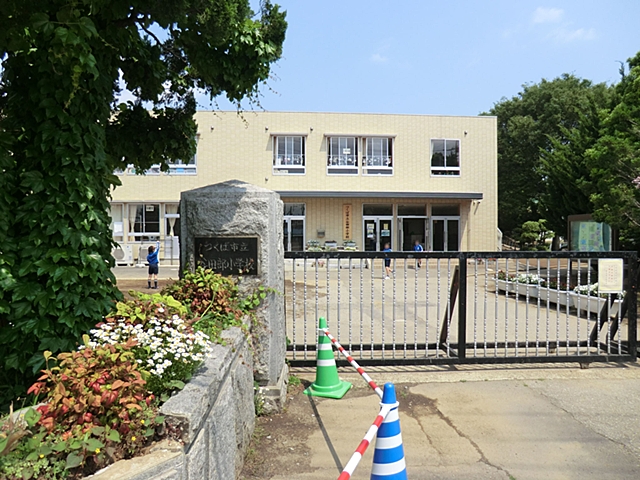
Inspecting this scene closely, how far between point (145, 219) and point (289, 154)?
382 inches

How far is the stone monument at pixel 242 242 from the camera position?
15.4 ft

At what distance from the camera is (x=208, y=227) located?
4.74 meters

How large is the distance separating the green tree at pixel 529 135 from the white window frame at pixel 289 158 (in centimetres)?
2090

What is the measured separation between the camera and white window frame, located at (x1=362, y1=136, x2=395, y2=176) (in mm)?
30047

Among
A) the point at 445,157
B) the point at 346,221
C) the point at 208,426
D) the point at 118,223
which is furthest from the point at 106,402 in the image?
the point at 445,157

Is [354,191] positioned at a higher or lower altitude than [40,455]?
higher

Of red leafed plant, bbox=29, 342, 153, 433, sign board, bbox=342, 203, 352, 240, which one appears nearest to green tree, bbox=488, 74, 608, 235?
sign board, bbox=342, 203, 352, 240

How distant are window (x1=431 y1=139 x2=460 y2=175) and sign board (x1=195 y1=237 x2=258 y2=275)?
89.6 ft

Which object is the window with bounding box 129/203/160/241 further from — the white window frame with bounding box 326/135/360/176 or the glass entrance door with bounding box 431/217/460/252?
the glass entrance door with bounding box 431/217/460/252

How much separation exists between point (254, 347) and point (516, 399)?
9.70 ft

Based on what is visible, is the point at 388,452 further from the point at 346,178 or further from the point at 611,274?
the point at 346,178

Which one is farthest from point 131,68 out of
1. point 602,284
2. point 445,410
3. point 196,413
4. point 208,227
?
point 602,284

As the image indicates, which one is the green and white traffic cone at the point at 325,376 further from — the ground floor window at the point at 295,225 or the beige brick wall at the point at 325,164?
the beige brick wall at the point at 325,164

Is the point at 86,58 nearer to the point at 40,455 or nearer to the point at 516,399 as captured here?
the point at 40,455
